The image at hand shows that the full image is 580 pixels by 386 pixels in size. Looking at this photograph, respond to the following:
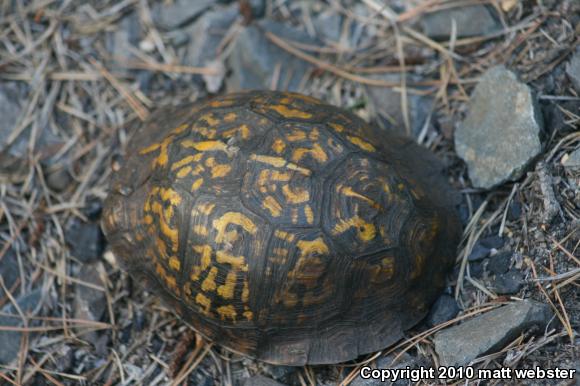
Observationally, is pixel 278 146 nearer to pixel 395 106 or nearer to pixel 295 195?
pixel 295 195

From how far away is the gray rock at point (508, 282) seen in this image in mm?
2412

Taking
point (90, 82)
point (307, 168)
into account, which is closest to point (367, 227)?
point (307, 168)

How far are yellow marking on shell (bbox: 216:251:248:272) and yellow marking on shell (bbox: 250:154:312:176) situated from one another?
0.41m

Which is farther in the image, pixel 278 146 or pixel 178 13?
pixel 178 13

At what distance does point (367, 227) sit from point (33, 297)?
5.89 ft

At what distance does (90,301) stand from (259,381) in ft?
3.25

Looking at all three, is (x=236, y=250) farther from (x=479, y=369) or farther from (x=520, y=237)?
(x=520, y=237)

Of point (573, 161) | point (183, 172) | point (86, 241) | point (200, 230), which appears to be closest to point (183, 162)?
point (183, 172)

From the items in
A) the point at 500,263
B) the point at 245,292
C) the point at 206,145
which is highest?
the point at 206,145

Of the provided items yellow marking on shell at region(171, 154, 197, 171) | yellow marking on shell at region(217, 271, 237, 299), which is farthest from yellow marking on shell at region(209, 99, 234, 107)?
yellow marking on shell at region(217, 271, 237, 299)

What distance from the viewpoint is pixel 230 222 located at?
231 centimetres

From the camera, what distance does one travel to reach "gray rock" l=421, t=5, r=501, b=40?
3064 millimetres

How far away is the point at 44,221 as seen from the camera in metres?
3.11

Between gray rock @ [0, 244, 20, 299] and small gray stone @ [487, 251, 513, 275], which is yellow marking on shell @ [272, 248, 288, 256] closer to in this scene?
small gray stone @ [487, 251, 513, 275]
